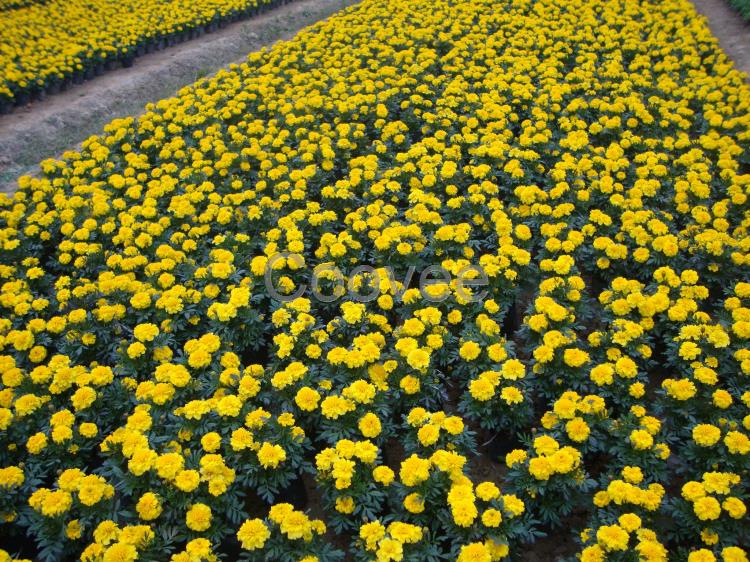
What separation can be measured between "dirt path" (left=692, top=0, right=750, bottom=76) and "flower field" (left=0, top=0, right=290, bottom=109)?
55.0 ft

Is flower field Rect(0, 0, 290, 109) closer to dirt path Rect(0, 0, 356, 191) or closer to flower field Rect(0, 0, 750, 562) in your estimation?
dirt path Rect(0, 0, 356, 191)

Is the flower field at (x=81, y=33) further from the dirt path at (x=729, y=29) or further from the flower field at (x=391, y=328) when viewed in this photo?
the dirt path at (x=729, y=29)

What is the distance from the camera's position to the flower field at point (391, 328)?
3.93m

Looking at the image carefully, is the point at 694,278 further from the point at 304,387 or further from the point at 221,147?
the point at 221,147

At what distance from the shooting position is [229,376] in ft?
15.5

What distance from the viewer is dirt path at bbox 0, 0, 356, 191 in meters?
12.4

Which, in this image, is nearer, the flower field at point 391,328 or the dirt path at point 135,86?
the flower field at point 391,328

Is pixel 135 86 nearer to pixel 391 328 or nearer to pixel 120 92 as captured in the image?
pixel 120 92

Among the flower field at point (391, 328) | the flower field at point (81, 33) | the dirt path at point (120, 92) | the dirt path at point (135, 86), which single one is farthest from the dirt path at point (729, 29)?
the flower field at point (81, 33)

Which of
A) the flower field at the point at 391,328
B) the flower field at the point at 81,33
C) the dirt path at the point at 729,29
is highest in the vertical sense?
the flower field at the point at 81,33

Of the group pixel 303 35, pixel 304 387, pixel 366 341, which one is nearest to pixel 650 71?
pixel 303 35

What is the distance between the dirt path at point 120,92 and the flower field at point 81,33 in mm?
371

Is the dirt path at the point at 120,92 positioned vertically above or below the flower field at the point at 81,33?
below

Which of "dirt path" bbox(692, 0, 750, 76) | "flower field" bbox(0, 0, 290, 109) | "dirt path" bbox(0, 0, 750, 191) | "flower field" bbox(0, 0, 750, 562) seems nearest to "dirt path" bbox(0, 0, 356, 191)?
"dirt path" bbox(0, 0, 750, 191)
